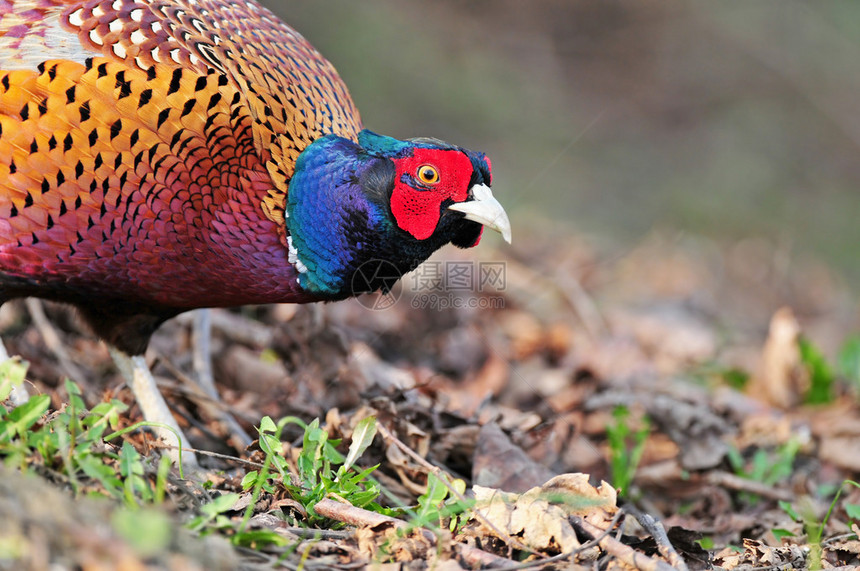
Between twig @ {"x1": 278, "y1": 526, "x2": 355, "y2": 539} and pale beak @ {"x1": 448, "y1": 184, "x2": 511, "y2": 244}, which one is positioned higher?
pale beak @ {"x1": 448, "y1": 184, "x2": 511, "y2": 244}

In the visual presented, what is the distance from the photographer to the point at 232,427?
12.3ft

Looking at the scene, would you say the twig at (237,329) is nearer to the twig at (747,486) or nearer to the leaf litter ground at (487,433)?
the leaf litter ground at (487,433)

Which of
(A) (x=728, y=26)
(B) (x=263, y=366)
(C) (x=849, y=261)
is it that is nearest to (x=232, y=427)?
(B) (x=263, y=366)

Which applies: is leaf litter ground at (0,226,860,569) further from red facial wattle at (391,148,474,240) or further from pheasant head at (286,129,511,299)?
red facial wattle at (391,148,474,240)

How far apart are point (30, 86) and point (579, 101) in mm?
10583

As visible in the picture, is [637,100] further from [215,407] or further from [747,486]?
[215,407]

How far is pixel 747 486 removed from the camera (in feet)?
12.7

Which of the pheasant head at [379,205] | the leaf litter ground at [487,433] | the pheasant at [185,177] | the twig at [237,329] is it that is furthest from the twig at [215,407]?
the pheasant head at [379,205]

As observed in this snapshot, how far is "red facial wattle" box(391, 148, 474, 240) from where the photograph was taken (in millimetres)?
3096

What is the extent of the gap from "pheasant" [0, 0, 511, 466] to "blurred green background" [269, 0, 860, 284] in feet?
21.6

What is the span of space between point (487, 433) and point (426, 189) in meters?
1.11

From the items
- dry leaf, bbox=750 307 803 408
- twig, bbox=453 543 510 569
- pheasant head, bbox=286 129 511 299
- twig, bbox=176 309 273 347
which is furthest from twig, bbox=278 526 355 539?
dry leaf, bbox=750 307 803 408

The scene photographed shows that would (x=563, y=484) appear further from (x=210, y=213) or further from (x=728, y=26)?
(x=728, y=26)

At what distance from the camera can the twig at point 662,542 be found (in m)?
2.44
